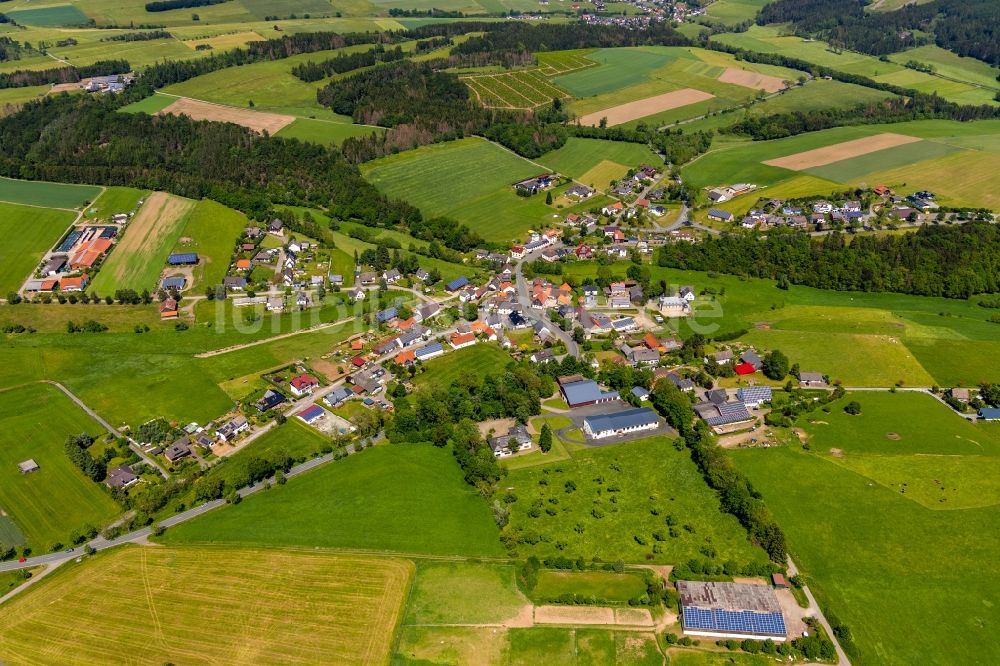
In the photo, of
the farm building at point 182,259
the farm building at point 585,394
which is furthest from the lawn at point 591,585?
the farm building at point 182,259

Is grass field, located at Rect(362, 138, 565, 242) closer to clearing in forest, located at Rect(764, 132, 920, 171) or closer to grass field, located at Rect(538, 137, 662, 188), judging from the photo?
grass field, located at Rect(538, 137, 662, 188)

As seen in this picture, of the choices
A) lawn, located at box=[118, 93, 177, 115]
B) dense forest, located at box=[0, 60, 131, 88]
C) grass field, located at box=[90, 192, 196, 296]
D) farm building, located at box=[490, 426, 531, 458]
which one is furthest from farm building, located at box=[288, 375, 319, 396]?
dense forest, located at box=[0, 60, 131, 88]

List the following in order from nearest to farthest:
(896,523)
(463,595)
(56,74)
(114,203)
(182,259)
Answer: (463,595) → (896,523) → (182,259) → (114,203) → (56,74)

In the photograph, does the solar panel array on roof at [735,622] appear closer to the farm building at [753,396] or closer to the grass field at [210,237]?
the farm building at [753,396]

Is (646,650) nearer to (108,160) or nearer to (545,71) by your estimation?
(108,160)

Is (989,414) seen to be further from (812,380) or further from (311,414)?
(311,414)

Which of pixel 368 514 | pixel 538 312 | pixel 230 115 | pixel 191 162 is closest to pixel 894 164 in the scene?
pixel 538 312
